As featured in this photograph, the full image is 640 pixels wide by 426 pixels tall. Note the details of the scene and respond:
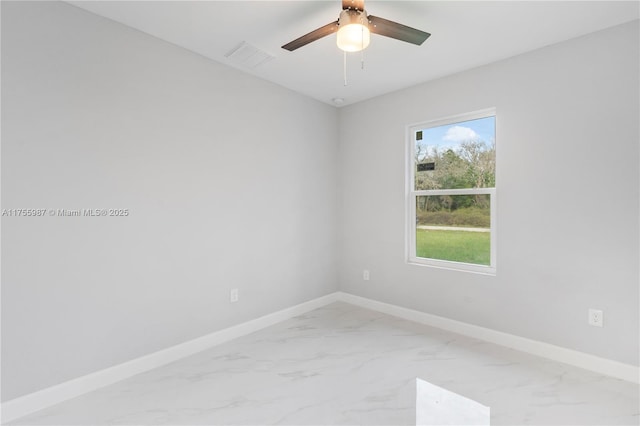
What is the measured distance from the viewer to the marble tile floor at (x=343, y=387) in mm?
1824

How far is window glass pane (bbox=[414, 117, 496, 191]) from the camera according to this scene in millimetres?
2969

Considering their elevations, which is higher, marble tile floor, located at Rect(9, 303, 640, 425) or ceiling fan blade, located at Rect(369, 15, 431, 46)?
ceiling fan blade, located at Rect(369, 15, 431, 46)

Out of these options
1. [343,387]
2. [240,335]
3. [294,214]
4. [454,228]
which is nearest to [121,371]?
[240,335]

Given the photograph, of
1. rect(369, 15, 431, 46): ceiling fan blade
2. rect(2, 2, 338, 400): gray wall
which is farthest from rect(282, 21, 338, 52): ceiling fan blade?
rect(2, 2, 338, 400): gray wall

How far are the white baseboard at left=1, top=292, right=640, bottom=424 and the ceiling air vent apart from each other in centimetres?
242

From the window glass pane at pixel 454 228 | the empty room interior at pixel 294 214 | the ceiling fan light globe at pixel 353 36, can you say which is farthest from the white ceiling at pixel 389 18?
the window glass pane at pixel 454 228

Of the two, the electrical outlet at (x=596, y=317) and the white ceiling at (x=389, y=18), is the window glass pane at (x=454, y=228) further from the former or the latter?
the white ceiling at (x=389, y=18)

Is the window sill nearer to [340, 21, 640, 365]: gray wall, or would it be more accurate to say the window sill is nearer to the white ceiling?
[340, 21, 640, 365]: gray wall

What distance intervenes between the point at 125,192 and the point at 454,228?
2950 mm

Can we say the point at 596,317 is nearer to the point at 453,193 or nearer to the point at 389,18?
the point at 453,193

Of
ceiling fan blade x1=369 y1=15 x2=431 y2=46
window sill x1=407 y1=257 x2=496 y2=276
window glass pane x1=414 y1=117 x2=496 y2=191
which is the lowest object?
window sill x1=407 y1=257 x2=496 y2=276

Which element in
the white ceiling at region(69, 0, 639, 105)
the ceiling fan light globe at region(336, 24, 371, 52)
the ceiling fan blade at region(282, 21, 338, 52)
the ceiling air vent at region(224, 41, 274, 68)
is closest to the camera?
the ceiling fan light globe at region(336, 24, 371, 52)

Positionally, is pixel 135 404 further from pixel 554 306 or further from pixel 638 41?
pixel 638 41

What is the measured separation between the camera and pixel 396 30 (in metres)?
1.79
